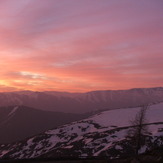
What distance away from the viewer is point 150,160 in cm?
3105

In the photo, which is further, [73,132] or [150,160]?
[73,132]

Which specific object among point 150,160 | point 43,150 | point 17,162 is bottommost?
point 43,150

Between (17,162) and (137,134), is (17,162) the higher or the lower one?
the lower one

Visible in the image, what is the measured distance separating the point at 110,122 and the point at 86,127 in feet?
95.7

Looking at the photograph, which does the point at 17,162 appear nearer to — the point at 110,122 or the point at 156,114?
the point at 110,122

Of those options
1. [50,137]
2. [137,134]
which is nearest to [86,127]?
[50,137]

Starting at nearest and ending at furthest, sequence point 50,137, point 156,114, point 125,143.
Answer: point 125,143 < point 50,137 < point 156,114

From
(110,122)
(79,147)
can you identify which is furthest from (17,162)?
(110,122)

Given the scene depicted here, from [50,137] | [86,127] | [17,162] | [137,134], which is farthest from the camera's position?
[86,127]

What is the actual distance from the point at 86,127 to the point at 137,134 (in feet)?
375

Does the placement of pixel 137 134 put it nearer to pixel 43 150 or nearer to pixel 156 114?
pixel 43 150

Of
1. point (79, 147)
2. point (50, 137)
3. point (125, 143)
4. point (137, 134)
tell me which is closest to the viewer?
point (137, 134)

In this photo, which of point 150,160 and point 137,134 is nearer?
point 150,160

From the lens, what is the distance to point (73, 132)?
142500 millimetres
